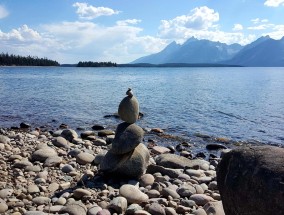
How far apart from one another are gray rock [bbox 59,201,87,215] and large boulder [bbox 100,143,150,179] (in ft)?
8.89

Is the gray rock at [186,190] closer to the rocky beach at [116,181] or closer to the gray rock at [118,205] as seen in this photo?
the rocky beach at [116,181]

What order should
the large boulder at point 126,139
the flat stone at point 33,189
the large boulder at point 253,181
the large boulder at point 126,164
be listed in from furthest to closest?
the large boulder at point 126,164 → the large boulder at point 126,139 → the flat stone at point 33,189 → the large boulder at point 253,181

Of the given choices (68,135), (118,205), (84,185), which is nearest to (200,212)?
(118,205)

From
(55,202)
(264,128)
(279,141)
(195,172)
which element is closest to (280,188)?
(55,202)

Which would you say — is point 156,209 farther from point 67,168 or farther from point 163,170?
point 67,168

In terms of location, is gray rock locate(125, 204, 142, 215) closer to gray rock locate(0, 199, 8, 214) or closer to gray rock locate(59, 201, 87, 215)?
gray rock locate(59, 201, 87, 215)

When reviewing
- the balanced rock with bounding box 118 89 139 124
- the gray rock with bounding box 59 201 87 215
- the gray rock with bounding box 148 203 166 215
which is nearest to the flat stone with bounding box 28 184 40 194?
the gray rock with bounding box 59 201 87 215

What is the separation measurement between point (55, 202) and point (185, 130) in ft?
57.9

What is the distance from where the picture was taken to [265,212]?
5.95 metres

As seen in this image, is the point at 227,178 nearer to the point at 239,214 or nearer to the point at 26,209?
the point at 239,214

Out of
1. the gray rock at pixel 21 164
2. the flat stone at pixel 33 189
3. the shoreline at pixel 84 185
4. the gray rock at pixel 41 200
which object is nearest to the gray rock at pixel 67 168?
the shoreline at pixel 84 185

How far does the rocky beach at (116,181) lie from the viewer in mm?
8953

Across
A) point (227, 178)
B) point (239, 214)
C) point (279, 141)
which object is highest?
point (227, 178)

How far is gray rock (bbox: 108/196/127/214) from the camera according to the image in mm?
8953
